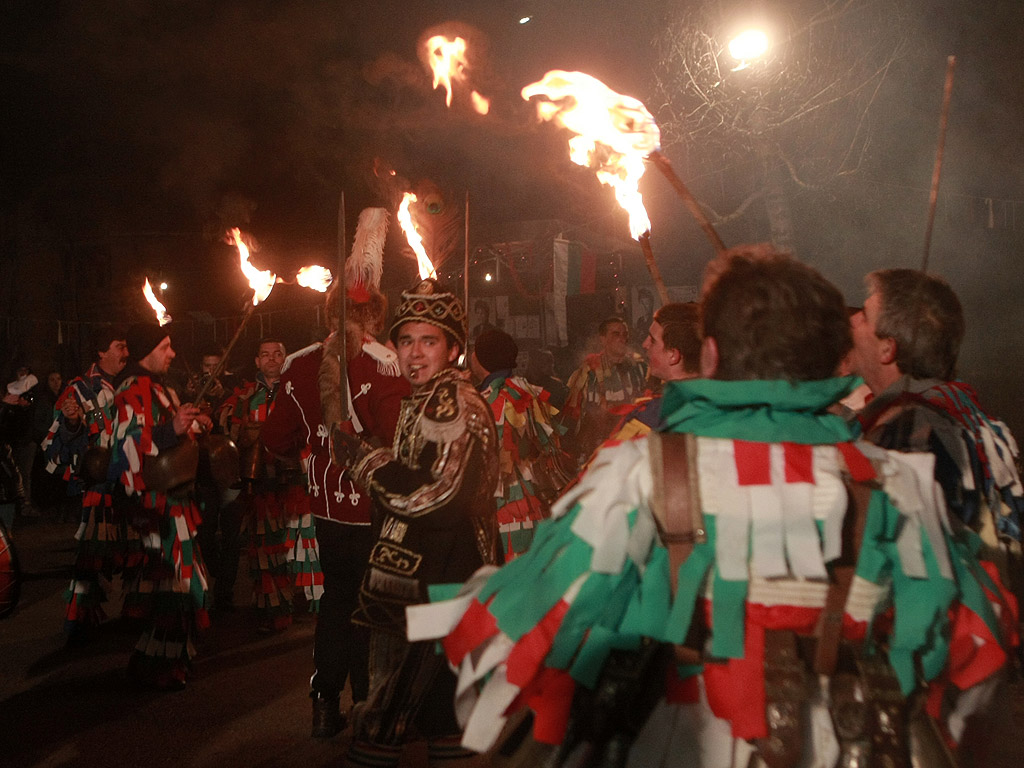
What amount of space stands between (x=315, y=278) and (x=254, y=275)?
1.39ft

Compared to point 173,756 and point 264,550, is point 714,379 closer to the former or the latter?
point 173,756

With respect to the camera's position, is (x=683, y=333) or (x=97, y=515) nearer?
(x=683, y=333)

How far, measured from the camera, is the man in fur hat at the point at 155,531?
5.42 metres

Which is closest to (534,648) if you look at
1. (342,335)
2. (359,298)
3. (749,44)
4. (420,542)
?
(420,542)

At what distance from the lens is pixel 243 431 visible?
6.87m

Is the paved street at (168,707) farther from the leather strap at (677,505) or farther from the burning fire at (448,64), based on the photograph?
the burning fire at (448,64)

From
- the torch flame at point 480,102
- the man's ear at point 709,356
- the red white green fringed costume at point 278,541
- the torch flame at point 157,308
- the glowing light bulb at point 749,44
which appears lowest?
the red white green fringed costume at point 278,541

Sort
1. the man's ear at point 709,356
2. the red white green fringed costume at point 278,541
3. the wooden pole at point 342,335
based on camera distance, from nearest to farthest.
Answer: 1. the man's ear at point 709,356
2. the wooden pole at point 342,335
3. the red white green fringed costume at point 278,541

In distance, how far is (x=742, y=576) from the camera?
182 cm

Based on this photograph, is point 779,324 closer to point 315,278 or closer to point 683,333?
point 683,333

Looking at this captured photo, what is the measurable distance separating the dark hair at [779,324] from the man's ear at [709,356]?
0.02 metres

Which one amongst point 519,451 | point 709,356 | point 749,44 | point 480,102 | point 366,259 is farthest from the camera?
point 749,44

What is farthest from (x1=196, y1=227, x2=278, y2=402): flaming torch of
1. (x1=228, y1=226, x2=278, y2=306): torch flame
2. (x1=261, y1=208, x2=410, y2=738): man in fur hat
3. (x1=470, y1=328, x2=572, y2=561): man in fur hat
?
(x1=470, y1=328, x2=572, y2=561): man in fur hat

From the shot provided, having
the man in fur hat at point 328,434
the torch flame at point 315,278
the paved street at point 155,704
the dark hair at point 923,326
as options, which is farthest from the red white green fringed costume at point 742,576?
the torch flame at point 315,278
